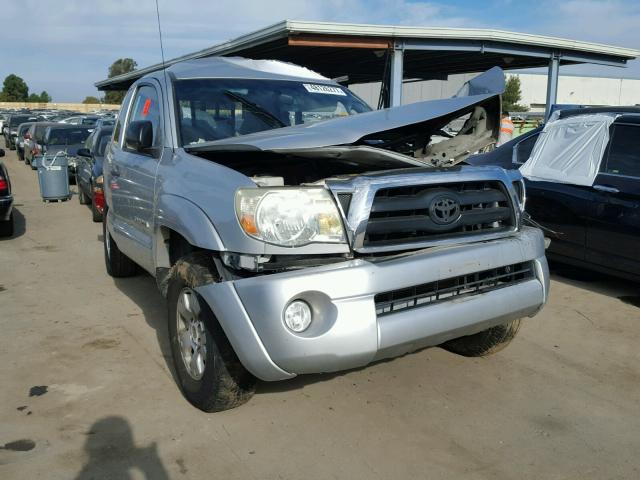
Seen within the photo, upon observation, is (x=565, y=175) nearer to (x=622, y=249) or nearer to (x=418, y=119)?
(x=622, y=249)

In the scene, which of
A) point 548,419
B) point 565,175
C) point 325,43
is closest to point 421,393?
point 548,419

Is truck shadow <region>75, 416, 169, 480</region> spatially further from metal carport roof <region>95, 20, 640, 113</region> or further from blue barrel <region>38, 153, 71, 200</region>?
blue barrel <region>38, 153, 71, 200</region>

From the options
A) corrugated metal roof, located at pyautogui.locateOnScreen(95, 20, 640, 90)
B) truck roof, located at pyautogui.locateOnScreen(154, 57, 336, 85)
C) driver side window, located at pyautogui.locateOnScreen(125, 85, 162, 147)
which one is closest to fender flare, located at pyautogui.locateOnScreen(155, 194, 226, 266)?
driver side window, located at pyautogui.locateOnScreen(125, 85, 162, 147)

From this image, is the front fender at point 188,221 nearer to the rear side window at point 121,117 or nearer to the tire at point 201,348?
the tire at point 201,348

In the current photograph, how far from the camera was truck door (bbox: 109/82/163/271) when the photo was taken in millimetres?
4230

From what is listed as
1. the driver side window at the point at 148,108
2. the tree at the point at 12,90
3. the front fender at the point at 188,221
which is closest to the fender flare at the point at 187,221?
the front fender at the point at 188,221

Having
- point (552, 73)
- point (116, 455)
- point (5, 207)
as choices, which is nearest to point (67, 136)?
point (5, 207)

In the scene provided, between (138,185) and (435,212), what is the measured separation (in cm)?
236

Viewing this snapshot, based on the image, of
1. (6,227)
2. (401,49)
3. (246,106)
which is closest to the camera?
(246,106)

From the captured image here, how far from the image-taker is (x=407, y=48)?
13375 millimetres

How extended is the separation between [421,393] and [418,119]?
1686 millimetres

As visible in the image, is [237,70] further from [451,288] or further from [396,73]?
[396,73]

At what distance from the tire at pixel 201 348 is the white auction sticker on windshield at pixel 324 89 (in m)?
2.01

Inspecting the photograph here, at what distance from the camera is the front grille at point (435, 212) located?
10.0 feet
